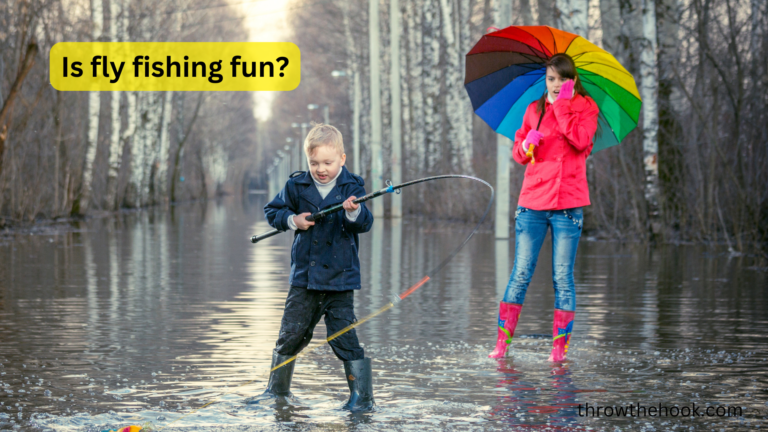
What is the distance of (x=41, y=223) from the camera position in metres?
25.1

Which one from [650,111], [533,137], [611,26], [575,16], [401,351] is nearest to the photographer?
[533,137]

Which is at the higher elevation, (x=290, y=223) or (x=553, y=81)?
(x=553, y=81)

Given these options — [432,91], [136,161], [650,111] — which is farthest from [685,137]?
[136,161]

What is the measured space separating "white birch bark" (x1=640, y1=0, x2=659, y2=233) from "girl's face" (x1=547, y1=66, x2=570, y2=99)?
1111 cm

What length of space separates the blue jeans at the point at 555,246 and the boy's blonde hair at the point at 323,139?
1799 mm

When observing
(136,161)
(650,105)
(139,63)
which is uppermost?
(139,63)

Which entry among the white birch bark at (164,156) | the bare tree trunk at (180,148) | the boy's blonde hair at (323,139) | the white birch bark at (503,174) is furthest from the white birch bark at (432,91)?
the bare tree trunk at (180,148)

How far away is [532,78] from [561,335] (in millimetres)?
1873

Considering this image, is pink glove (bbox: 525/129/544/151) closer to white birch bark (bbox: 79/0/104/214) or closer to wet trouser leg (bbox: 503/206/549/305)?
wet trouser leg (bbox: 503/206/549/305)

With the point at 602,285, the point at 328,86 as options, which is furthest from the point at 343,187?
the point at 328,86

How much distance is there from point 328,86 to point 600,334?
209ft

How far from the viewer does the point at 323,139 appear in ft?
17.2

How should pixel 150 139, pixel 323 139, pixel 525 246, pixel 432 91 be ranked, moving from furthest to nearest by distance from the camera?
1. pixel 150 139
2. pixel 432 91
3. pixel 525 246
4. pixel 323 139

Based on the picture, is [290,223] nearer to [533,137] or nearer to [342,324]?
[342,324]
